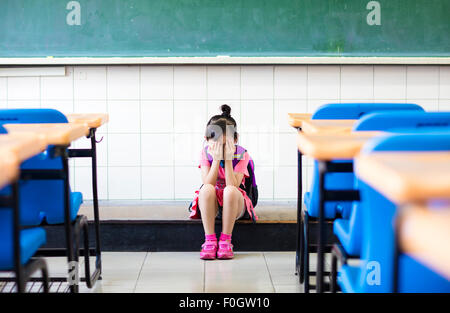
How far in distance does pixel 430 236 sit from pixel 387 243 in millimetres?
635

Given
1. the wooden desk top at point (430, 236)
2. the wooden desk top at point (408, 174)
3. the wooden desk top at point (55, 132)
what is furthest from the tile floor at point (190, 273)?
the wooden desk top at point (430, 236)

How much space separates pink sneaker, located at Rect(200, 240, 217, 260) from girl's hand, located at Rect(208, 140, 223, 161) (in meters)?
0.49

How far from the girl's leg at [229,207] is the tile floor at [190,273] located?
0.65 feet

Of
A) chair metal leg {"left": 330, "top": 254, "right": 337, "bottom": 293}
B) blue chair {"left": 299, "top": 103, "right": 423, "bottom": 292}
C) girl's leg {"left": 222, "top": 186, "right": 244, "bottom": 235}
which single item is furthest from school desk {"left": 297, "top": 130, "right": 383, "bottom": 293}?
girl's leg {"left": 222, "top": 186, "right": 244, "bottom": 235}

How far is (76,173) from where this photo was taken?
165 inches

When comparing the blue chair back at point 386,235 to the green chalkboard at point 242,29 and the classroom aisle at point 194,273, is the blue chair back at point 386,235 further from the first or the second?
the green chalkboard at point 242,29

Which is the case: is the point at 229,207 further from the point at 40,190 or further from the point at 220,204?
the point at 40,190

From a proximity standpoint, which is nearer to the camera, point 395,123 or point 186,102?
point 395,123

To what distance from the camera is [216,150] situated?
11.0ft

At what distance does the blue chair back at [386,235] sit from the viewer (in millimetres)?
1151

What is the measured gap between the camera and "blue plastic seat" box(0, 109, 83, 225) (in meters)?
2.32

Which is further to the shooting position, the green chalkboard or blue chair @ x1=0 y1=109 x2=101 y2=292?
the green chalkboard

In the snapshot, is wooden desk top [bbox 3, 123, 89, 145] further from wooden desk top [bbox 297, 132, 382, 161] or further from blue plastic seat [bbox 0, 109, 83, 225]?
wooden desk top [bbox 297, 132, 382, 161]

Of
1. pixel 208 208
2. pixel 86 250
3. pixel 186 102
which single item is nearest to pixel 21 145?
pixel 86 250
